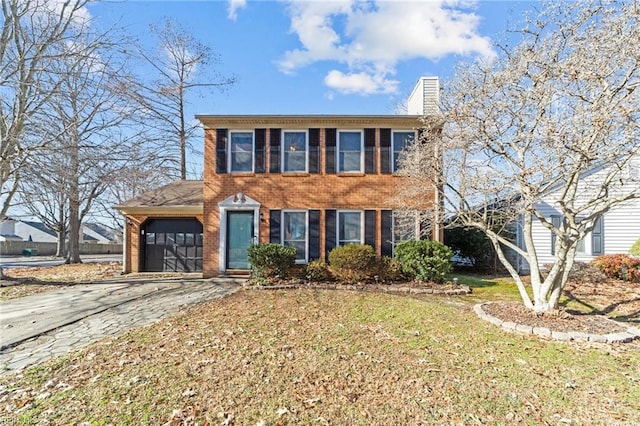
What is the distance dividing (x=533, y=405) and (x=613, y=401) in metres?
0.91

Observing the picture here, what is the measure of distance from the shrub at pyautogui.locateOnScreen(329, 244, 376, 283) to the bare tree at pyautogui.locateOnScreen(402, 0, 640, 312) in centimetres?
330

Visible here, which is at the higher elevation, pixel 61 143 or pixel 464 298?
pixel 61 143

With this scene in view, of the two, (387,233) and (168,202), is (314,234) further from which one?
(168,202)

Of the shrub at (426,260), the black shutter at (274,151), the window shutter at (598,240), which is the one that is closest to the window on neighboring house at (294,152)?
the black shutter at (274,151)

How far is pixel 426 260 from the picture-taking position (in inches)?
398

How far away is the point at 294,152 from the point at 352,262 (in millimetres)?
4471

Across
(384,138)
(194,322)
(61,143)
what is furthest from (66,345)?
(384,138)

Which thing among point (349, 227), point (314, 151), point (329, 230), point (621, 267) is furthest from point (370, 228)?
point (621, 267)

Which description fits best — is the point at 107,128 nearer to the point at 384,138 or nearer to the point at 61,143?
the point at 61,143

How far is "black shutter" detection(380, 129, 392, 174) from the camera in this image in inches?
457

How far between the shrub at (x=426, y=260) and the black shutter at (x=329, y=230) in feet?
7.89

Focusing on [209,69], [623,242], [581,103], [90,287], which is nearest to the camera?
[581,103]

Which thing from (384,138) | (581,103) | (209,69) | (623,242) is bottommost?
(623,242)

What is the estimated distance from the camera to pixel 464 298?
9023mm
